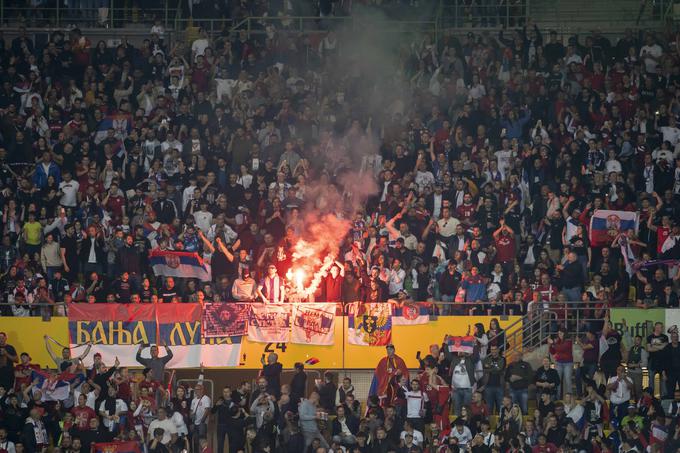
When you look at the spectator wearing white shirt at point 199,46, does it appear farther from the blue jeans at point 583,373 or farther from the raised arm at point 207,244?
the blue jeans at point 583,373

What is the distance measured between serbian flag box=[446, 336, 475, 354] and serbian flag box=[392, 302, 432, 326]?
2.20 ft

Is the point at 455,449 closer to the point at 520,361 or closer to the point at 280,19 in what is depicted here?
the point at 520,361

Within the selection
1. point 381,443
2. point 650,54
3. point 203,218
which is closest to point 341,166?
point 203,218

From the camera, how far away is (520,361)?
23.3 m

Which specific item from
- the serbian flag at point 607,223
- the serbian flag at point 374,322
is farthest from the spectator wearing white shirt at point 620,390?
the serbian flag at point 374,322

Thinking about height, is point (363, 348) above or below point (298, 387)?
above

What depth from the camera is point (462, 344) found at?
78.1 feet

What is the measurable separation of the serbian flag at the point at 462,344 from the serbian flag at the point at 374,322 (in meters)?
1.09

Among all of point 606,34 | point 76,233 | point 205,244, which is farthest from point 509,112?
point 76,233

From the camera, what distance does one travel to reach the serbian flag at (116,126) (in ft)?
93.2

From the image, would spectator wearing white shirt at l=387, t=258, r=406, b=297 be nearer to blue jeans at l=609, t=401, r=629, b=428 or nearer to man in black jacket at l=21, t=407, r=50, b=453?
blue jeans at l=609, t=401, r=629, b=428

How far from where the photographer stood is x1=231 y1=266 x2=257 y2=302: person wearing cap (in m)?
24.8

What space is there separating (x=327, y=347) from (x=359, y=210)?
294 centimetres

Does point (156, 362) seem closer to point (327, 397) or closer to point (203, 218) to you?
point (327, 397)
